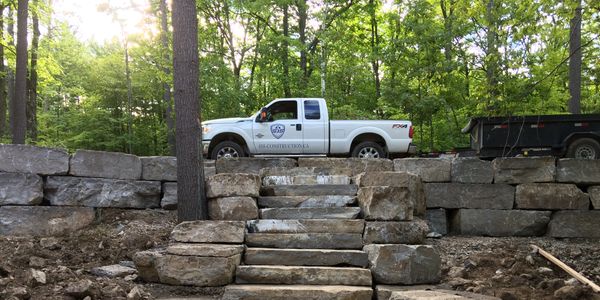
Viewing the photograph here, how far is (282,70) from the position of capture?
1816 cm

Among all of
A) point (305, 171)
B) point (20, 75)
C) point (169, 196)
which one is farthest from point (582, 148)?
point (20, 75)

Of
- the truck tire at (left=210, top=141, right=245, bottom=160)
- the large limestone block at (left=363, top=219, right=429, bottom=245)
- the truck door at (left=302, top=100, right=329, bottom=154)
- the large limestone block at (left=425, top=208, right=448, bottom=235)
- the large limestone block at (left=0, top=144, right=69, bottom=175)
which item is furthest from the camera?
the truck door at (left=302, top=100, right=329, bottom=154)

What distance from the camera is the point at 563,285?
5.06 metres

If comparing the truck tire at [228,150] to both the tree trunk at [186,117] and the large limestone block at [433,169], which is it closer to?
the tree trunk at [186,117]

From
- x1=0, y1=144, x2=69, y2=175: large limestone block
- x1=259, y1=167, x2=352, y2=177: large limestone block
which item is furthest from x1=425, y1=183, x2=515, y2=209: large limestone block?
x1=0, y1=144, x2=69, y2=175: large limestone block

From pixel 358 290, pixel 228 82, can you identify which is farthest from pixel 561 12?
pixel 228 82

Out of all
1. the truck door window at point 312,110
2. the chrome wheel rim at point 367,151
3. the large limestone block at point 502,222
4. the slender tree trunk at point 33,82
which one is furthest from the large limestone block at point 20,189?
the slender tree trunk at point 33,82

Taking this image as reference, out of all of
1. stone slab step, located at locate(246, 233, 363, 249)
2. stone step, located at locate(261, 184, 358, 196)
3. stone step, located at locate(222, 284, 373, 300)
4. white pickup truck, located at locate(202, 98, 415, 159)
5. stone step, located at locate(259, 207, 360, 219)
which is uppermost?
white pickup truck, located at locate(202, 98, 415, 159)

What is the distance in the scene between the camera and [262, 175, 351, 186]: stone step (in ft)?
23.9

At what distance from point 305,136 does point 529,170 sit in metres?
4.81

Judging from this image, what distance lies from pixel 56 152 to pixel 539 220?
8018 millimetres

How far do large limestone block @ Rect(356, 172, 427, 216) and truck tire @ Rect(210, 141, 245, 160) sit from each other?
3905mm

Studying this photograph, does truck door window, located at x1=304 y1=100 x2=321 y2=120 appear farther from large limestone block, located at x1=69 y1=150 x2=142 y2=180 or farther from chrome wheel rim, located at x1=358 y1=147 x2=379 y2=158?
large limestone block, located at x1=69 y1=150 x2=142 y2=180

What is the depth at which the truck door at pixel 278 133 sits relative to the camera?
1004cm
